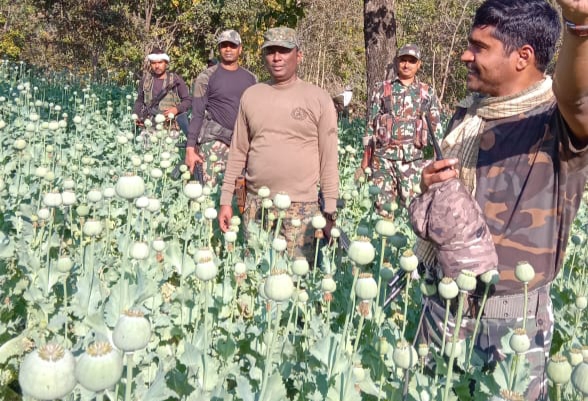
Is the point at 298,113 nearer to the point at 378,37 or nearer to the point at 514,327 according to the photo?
the point at 514,327

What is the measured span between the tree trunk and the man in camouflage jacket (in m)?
2.38

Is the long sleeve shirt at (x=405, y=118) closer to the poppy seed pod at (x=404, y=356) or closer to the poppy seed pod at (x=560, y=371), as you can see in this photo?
the poppy seed pod at (x=404, y=356)

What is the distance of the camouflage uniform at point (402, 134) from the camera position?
189 inches

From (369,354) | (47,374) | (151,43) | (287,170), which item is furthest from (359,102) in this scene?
(47,374)

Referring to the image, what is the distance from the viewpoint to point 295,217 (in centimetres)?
347

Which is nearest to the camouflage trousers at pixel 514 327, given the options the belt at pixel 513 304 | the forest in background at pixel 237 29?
the belt at pixel 513 304

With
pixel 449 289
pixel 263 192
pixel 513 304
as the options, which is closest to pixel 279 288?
pixel 449 289

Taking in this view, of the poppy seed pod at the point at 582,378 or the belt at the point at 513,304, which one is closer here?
the poppy seed pod at the point at 582,378

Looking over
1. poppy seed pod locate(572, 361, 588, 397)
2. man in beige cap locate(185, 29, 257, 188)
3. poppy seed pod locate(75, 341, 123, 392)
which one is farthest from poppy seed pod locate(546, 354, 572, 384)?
man in beige cap locate(185, 29, 257, 188)

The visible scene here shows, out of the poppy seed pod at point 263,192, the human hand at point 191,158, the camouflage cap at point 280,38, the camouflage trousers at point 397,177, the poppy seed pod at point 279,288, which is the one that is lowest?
the camouflage trousers at point 397,177

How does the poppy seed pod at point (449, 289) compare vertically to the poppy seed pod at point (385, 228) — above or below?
below

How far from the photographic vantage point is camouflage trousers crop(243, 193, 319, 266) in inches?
137

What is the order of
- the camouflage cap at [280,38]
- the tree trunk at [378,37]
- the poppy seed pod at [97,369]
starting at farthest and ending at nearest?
1. the tree trunk at [378,37]
2. the camouflage cap at [280,38]
3. the poppy seed pod at [97,369]

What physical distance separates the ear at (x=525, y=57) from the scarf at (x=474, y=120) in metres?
0.07
